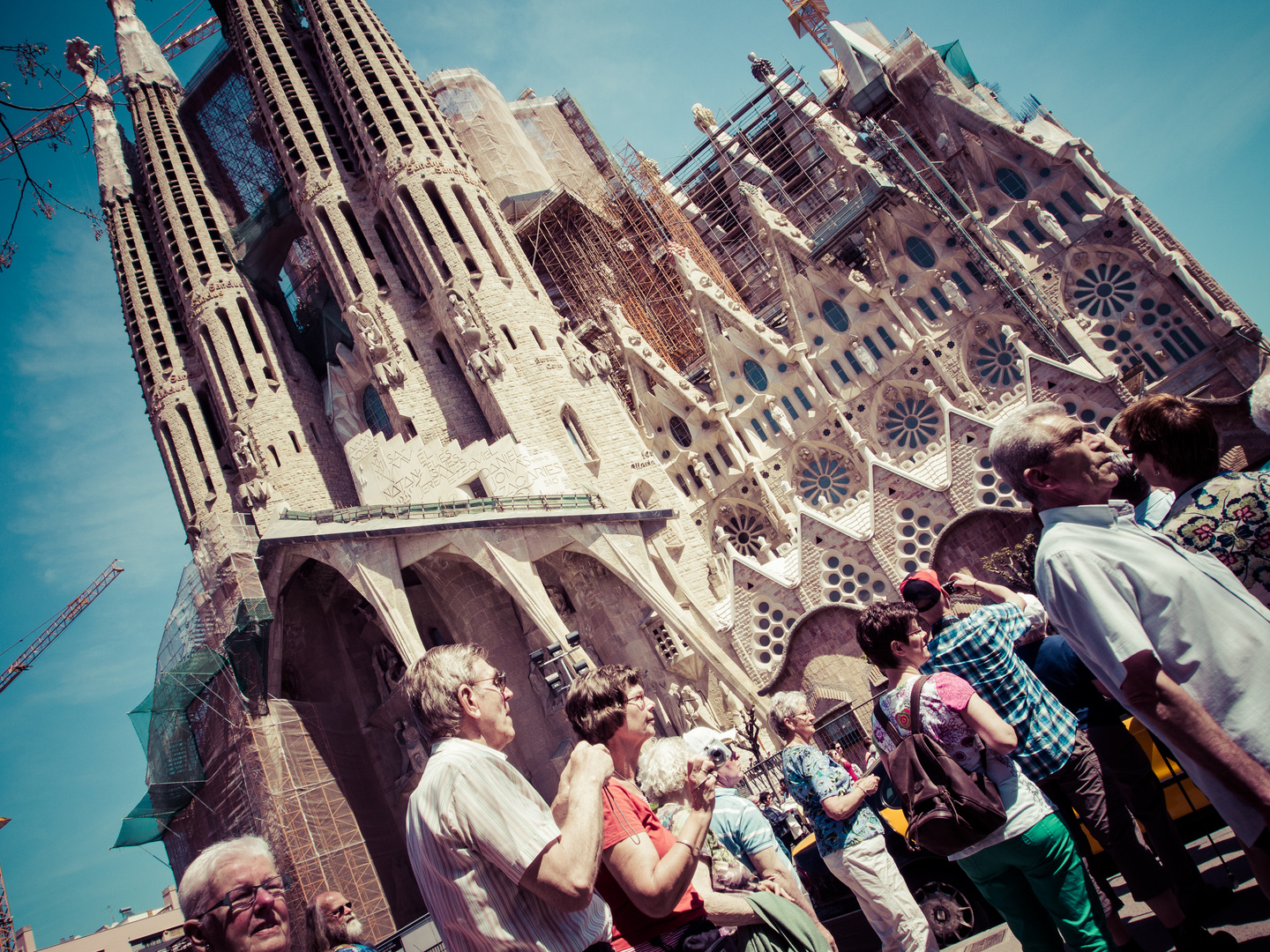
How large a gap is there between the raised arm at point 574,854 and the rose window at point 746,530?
18.3m

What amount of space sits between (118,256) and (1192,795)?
3081cm

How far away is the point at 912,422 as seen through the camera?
59.4 ft

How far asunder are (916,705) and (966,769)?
12.1 inches

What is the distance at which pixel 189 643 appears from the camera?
19.7 metres

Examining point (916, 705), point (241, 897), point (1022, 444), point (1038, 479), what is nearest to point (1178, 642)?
point (1038, 479)

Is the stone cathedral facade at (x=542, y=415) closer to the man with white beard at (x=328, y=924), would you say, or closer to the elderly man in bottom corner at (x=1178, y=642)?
the man with white beard at (x=328, y=924)

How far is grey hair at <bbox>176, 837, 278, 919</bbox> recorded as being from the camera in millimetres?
2242

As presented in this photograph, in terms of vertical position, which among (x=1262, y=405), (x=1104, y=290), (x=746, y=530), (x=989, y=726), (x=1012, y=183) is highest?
(x=1012, y=183)

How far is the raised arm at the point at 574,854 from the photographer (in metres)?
2.07

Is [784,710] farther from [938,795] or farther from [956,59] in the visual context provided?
[956,59]

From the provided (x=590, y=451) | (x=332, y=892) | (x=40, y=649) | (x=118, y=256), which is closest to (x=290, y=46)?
(x=118, y=256)

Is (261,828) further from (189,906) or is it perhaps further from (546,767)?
(189,906)

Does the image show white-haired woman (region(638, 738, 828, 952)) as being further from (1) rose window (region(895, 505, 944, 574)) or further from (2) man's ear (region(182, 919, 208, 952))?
(1) rose window (region(895, 505, 944, 574))

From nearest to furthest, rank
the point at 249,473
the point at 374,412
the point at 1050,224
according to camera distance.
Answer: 1. the point at 1050,224
2. the point at 249,473
3. the point at 374,412
